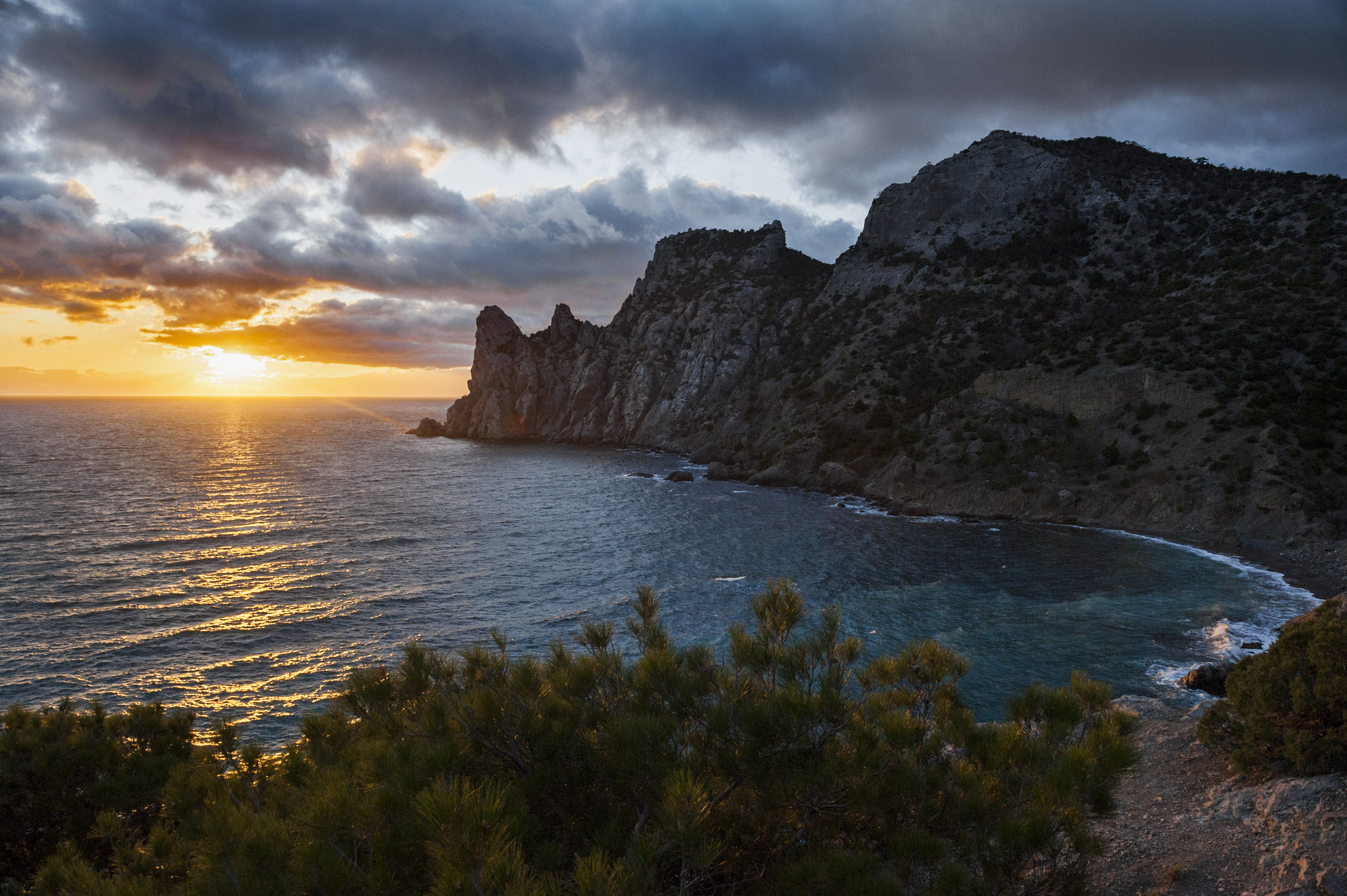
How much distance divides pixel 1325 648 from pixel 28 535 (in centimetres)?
7490

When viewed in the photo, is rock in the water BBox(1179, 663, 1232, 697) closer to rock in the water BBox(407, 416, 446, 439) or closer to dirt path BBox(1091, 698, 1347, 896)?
dirt path BBox(1091, 698, 1347, 896)

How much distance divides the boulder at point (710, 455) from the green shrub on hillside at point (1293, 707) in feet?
238

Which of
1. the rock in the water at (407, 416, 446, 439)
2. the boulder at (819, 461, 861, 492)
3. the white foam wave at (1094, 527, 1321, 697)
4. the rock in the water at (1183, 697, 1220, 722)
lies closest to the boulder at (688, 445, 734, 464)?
the boulder at (819, 461, 861, 492)

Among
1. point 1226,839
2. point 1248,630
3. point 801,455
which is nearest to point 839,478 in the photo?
point 801,455

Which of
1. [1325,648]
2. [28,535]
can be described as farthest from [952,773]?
[28,535]

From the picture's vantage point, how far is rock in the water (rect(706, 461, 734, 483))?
7856 cm

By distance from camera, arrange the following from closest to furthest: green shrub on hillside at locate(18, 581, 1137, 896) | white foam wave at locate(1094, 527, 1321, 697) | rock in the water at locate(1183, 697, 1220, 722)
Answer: green shrub on hillside at locate(18, 581, 1137, 896) < rock in the water at locate(1183, 697, 1220, 722) < white foam wave at locate(1094, 527, 1321, 697)

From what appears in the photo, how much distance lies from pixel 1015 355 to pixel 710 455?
41.0 metres

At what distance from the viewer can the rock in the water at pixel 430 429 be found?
145m

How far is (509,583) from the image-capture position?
42.0 m

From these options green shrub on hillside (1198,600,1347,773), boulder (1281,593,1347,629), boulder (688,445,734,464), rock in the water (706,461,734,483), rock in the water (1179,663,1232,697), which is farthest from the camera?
boulder (688,445,734,464)

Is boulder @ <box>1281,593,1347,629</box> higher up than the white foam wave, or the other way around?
boulder @ <box>1281,593,1347,629</box>

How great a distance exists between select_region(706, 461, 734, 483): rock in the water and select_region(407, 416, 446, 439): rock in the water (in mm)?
86341

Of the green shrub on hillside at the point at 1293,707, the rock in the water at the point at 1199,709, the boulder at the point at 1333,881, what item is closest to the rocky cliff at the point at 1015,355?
the rock in the water at the point at 1199,709
